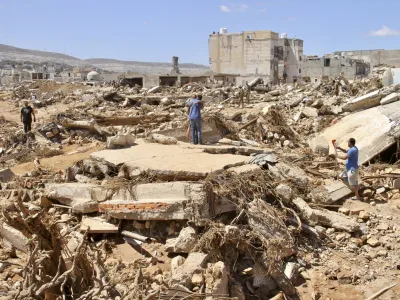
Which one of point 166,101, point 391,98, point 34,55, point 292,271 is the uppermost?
point 34,55

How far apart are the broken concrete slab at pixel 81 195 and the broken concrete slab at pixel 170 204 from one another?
0.59 ft

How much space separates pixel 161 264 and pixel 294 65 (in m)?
52.0

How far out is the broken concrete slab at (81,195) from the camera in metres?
5.59

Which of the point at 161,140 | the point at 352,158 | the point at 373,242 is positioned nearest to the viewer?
the point at 373,242

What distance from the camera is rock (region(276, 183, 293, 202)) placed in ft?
19.0

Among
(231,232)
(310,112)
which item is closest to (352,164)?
(231,232)

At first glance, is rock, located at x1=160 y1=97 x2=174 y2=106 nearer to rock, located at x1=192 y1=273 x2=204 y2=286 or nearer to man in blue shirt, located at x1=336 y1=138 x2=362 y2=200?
man in blue shirt, located at x1=336 y1=138 x2=362 y2=200

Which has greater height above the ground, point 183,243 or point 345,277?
point 183,243

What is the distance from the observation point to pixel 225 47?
1962 inches

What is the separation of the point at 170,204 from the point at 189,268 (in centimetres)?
101

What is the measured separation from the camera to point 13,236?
16.5 ft

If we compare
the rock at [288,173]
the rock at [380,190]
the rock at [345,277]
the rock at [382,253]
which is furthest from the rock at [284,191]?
the rock at [380,190]

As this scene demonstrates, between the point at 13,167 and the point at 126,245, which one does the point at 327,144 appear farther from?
the point at 13,167

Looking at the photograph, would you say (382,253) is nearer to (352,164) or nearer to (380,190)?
(352,164)
